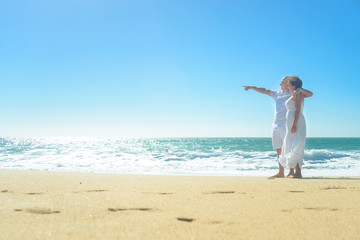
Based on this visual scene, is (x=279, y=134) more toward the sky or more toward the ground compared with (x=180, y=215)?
more toward the sky

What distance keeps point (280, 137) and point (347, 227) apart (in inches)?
135

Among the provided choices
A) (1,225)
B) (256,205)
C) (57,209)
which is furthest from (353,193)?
(1,225)

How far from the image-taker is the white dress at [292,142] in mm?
4152

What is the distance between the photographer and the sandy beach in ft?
4.45

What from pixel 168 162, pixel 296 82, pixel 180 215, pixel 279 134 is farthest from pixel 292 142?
pixel 168 162

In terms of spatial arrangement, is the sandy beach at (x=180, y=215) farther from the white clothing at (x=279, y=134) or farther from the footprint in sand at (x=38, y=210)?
the white clothing at (x=279, y=134)

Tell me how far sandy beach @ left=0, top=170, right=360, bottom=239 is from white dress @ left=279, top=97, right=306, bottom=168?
169 centimetres

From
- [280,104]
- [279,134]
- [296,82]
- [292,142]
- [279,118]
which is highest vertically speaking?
[296,82]

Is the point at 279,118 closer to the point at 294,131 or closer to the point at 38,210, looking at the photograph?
the point at 294,131

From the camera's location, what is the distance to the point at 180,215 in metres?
1.68

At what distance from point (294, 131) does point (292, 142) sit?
19 cm

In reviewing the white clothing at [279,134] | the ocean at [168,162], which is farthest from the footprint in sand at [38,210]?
the ocean at [168,162]

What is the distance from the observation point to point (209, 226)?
4.78 feet

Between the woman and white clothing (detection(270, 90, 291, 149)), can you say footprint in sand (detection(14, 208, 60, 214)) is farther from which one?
white clothing (detection(270, 90, 291, 149))
